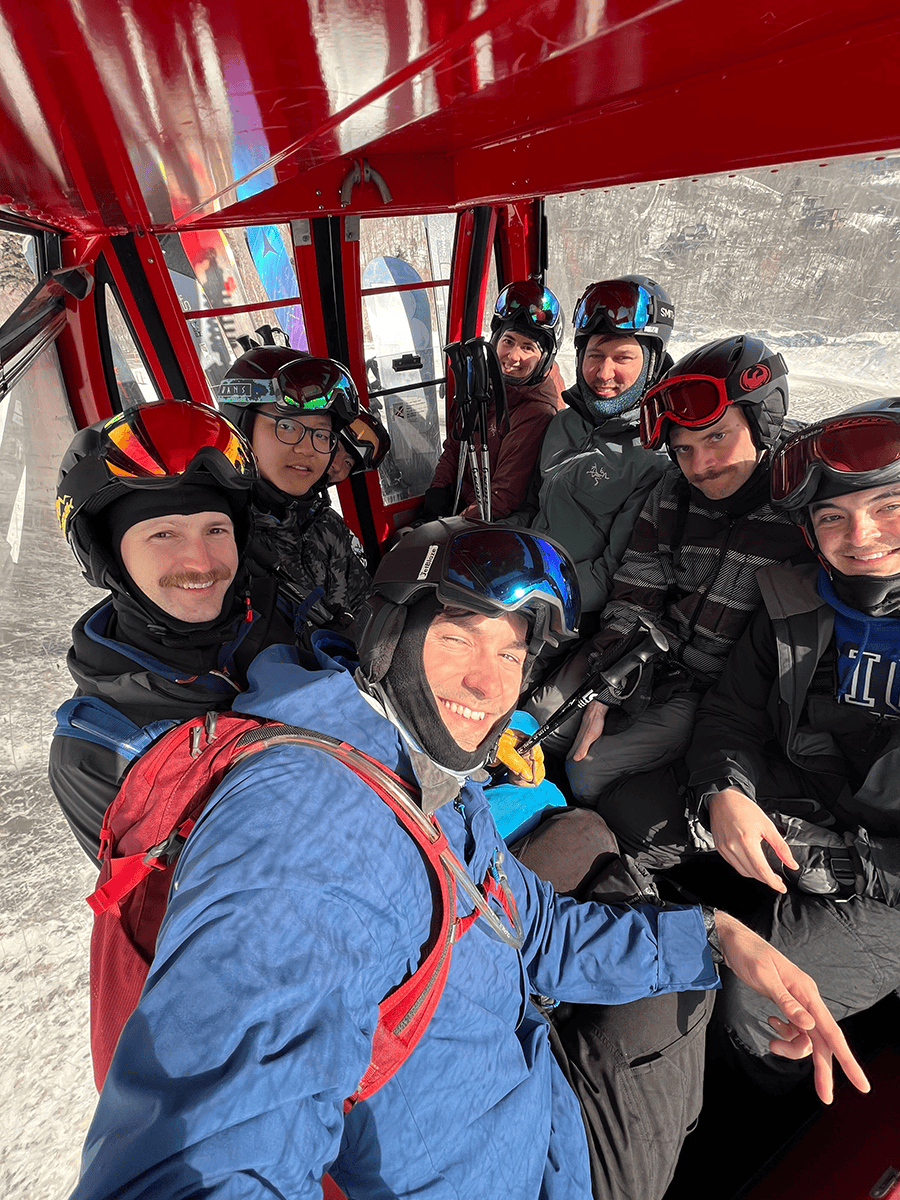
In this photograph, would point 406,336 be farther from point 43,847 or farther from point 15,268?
point 43,847

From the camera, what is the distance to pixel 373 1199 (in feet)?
2.97

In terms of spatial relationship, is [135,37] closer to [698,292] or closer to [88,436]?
[88,436]

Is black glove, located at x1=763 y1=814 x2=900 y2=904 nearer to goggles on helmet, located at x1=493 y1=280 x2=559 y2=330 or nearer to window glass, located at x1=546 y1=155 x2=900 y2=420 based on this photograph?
window glass, located at x1=546 y1=155 x2=900 y2=420

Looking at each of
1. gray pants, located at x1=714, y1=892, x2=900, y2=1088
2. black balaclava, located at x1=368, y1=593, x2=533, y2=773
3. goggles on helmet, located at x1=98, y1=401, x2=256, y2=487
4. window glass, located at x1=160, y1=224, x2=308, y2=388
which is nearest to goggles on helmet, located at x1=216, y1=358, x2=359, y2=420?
goggles on helmet, located at x1=98, y1=401, x2=256, y2=487

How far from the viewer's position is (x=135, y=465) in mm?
1586

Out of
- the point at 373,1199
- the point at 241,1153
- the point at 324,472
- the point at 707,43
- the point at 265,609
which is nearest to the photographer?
the point at 241,1153

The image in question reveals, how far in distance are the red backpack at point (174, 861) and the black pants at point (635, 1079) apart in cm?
62

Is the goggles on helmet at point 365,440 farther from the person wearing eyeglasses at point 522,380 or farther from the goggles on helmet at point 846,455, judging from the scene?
the goggles on helmet at point 846,455

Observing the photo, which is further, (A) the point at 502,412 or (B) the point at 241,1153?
(A) the point at 502,412

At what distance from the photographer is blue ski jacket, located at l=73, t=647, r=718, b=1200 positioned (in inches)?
24.8

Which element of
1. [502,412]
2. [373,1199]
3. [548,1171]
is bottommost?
[548,1171]

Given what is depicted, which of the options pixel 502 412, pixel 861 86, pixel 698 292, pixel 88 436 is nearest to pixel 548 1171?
pixel 88 436

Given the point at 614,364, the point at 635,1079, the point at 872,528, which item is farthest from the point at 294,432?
the point at 635,1079

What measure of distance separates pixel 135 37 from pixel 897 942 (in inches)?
94.2
